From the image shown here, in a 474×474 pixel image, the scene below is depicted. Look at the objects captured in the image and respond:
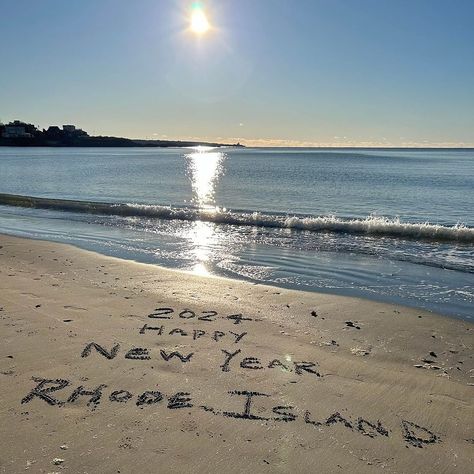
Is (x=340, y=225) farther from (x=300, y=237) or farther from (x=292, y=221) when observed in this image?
(x=300, y=237)

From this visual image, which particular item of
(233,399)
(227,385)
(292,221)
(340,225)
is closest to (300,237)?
(340,225)

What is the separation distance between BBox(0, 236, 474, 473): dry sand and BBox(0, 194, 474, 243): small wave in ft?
27.3

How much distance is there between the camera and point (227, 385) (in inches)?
165

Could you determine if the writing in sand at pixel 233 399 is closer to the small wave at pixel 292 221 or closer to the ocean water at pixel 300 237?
the ocean water at pixel 300 237

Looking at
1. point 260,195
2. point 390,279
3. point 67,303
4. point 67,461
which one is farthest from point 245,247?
point 260,195

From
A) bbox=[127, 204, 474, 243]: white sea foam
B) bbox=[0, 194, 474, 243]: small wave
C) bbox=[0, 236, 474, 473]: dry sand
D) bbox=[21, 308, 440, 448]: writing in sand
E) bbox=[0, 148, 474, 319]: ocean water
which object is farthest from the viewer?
bbox=[0, 194, 474, 243]: small wave

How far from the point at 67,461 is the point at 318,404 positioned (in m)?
2.05

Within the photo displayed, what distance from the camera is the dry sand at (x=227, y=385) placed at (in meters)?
3.24

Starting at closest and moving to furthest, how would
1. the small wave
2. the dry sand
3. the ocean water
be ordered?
1. the dry sand
2. the ocean water
3. the small wave

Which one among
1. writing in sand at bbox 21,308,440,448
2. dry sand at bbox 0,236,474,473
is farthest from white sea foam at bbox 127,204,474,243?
writing in sand at bbox 21,308,440,448

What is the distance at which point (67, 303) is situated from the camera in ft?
21.2

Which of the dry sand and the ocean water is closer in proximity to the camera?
the dry sand

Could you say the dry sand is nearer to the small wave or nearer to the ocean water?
the ocean water

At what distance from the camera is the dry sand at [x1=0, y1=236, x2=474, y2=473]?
3236mm
